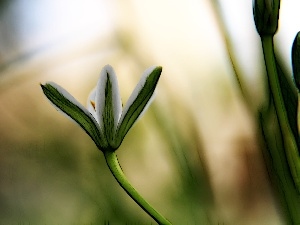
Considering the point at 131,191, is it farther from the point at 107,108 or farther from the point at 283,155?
the point at 283,155

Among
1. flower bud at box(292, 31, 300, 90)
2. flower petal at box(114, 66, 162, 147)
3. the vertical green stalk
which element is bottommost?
Answer: the vertical green stalk

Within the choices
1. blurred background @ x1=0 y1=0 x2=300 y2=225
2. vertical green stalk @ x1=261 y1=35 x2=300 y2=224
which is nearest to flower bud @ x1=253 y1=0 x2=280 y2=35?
vertical green stalk @ x1=261 y1=35 x2=300 y2=224

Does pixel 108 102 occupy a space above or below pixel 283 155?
above

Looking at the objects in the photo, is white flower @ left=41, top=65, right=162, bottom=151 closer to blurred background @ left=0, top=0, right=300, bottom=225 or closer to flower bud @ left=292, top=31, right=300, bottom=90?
flower bud @ left=292, top=31, right=300, bottom=90

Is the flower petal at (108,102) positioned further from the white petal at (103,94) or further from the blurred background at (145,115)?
the blurred background at (145,115)

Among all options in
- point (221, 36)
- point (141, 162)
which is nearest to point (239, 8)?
point (221, 36)

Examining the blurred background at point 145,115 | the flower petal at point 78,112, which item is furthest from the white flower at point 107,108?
the blurred background at point 145,115

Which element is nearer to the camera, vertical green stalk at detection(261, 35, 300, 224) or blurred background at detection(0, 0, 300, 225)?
vertical green stalk at detection(261, 35, 300, 224)

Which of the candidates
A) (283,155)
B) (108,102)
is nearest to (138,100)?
(108,102)
